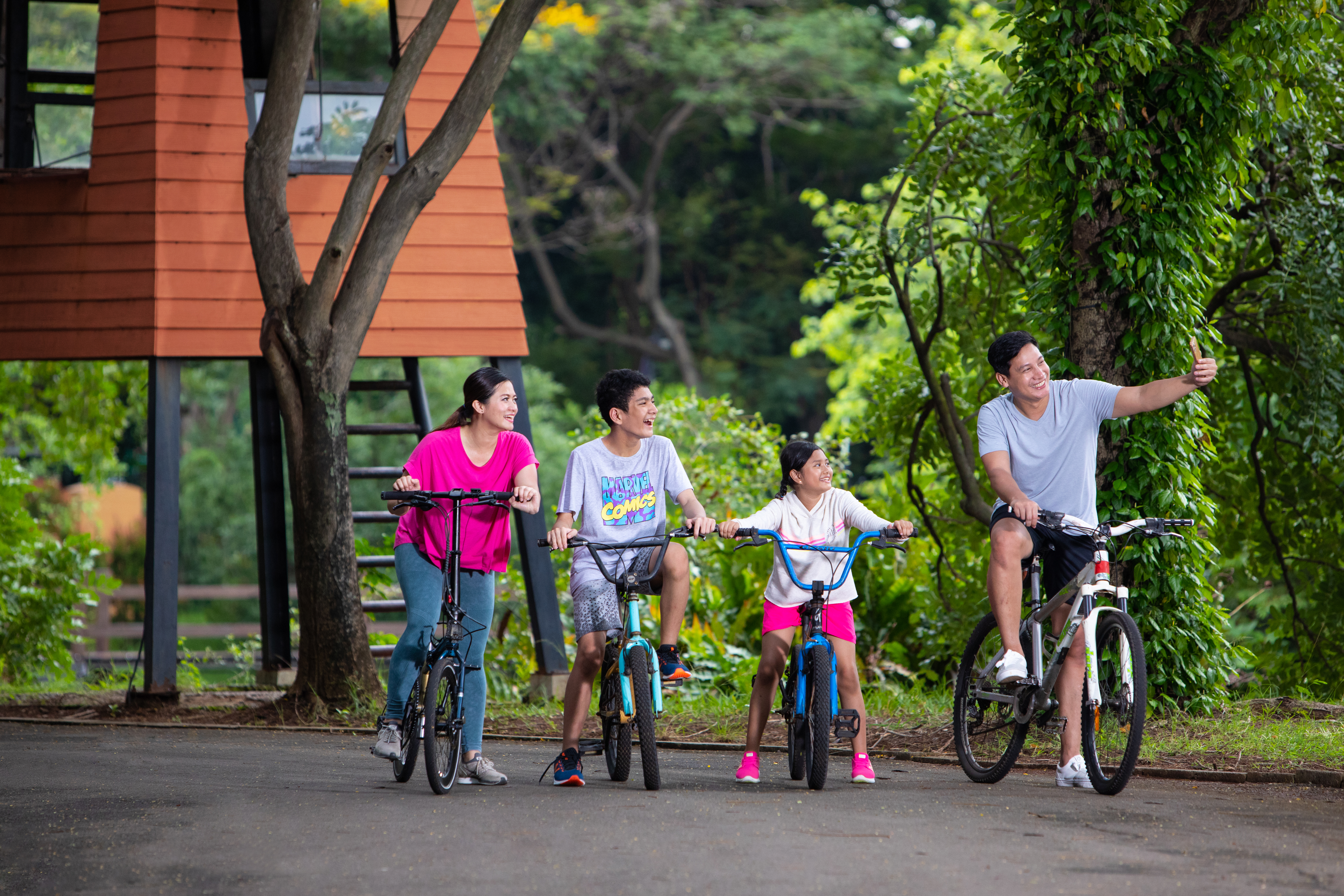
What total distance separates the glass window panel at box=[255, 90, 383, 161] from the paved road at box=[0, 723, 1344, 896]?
19.2 ft

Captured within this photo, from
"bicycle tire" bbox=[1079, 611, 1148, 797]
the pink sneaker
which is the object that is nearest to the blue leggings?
the pink sneaker

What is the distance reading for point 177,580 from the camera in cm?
1070

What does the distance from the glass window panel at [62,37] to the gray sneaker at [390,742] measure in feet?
27.4

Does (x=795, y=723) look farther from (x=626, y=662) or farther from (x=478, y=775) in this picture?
(x=478, y=775)

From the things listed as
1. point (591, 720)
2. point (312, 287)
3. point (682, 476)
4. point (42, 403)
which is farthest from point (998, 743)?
point (42, 403)

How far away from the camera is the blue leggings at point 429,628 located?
21.3 ft

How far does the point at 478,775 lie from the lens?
6.60 metres

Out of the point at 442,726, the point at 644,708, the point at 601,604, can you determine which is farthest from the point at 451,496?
the point at 644,708

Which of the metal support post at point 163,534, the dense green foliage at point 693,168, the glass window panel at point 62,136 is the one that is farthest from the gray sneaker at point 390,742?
the dense green foliage at point 693,168

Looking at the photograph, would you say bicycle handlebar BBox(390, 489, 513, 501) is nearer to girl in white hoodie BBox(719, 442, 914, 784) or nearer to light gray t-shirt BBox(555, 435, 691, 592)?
light gray t-shirt BBox(555, 435, 691, 592)

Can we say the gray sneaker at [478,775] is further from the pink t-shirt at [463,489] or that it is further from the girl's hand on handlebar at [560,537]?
the girl's hand on handlebar at [560,537]

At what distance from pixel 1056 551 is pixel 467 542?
262cm

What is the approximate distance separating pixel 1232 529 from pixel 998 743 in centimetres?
420

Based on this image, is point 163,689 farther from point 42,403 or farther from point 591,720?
point 42,403
